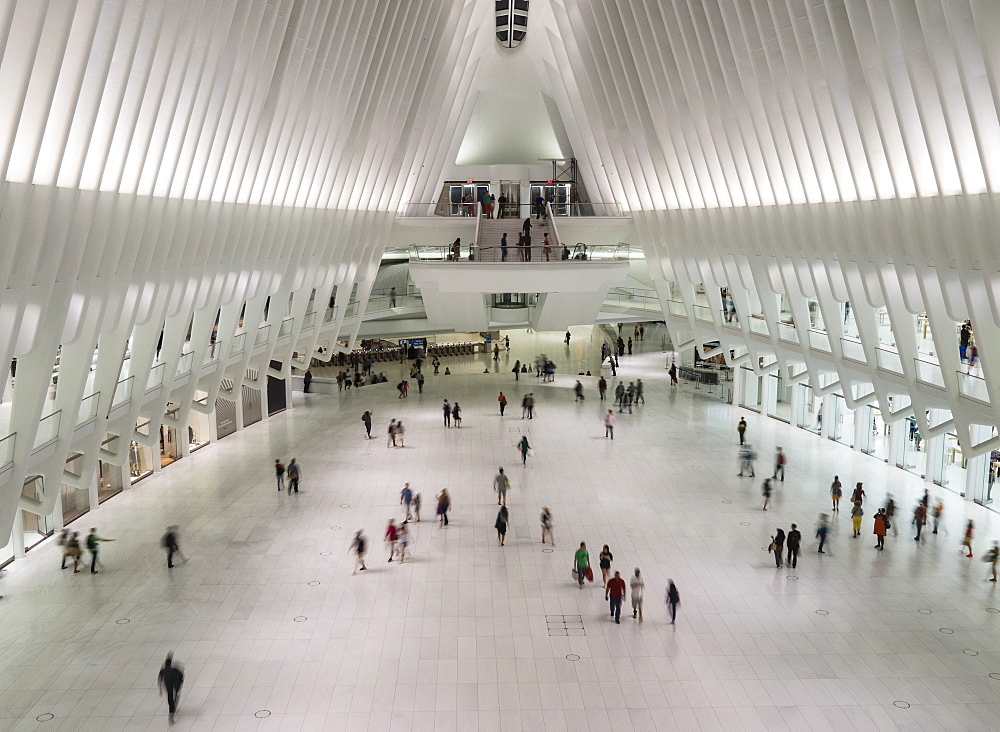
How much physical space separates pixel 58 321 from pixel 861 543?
16509mm

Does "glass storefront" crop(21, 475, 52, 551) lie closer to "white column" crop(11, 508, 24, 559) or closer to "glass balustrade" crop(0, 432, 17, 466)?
Result: "white column" crop(11, 508, 24, 559)

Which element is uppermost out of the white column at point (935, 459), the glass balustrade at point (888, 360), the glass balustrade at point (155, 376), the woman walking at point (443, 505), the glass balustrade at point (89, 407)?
the glass balustrade at point (888, 360)

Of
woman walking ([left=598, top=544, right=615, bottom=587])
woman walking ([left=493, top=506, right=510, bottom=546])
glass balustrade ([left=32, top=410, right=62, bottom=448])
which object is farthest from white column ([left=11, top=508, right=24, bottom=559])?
woman walking ([left=598, top=544, right=615, bottom=587])

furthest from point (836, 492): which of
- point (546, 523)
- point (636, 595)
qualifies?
point (636, 595)

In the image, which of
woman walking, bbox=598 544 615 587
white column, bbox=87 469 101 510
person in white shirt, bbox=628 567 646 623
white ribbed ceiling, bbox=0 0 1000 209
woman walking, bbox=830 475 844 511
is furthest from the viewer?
white column, bbox=87 469 101 510

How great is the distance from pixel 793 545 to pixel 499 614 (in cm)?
636

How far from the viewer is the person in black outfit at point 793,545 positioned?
17438 mm

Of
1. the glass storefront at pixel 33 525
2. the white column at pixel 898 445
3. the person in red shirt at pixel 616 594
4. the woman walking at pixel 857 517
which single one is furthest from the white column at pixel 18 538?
the white column at pixel 898 445

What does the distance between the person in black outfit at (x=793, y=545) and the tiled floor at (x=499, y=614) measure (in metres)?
0.27

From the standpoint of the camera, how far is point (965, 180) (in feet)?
43.7

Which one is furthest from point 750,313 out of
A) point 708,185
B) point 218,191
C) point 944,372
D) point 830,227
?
point 218,191

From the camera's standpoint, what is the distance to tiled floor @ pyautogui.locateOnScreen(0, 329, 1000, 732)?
494 inches

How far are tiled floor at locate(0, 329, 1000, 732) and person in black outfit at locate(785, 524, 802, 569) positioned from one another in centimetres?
27

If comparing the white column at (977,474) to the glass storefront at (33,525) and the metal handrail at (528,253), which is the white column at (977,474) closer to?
the metal handrail at (528,253)
